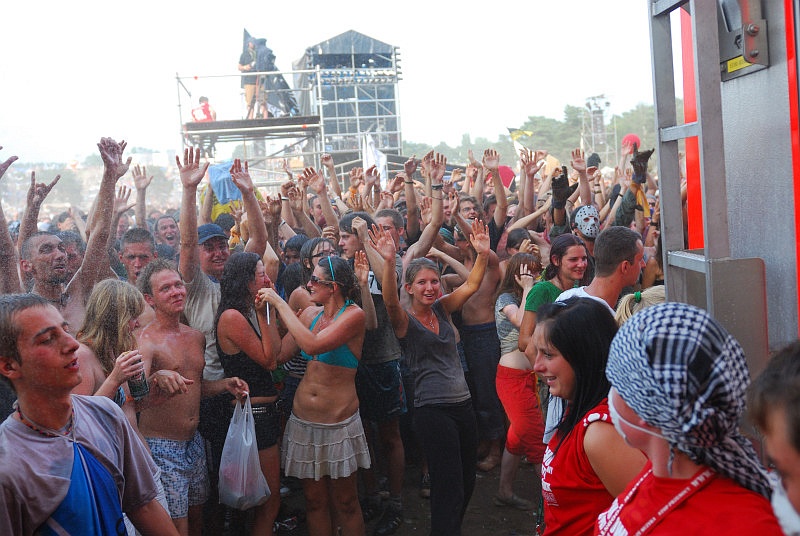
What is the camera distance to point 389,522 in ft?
15.8

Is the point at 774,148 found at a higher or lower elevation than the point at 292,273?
→ higher

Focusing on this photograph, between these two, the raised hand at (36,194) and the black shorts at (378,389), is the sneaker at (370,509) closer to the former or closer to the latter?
the black shorts at (378,389)

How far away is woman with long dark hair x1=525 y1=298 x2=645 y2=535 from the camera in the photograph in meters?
2.08

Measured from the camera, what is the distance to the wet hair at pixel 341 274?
14.0ft

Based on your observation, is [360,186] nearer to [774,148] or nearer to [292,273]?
[292,273]

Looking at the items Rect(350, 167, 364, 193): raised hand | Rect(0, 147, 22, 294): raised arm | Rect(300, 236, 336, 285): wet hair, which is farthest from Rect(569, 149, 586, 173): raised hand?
Rect(0, 147, 22, 294): raised arm

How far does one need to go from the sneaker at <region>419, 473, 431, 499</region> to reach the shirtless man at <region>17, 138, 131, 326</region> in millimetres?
2641

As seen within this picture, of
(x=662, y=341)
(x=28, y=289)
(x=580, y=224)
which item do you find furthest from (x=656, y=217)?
(x=662, y=341)

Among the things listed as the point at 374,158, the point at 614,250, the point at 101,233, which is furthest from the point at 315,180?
the point at 374,158

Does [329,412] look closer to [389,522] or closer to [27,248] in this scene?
[389,522]

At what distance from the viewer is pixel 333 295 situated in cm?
432

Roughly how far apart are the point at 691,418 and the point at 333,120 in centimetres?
1600

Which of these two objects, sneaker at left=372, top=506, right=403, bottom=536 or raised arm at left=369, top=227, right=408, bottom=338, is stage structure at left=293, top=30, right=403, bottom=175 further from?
sneaker at left=372, top=506, right=403, bottom=536

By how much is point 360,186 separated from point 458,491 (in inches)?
202
